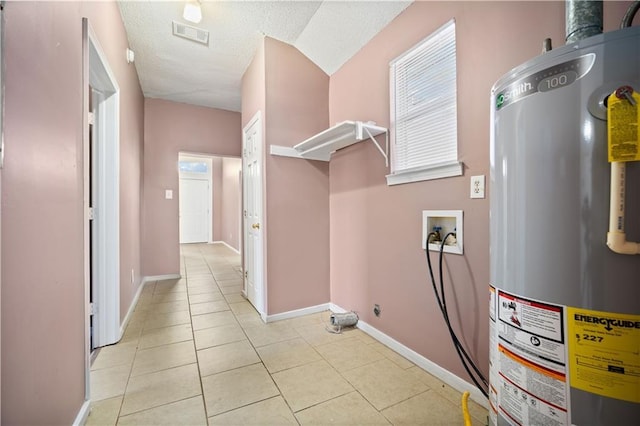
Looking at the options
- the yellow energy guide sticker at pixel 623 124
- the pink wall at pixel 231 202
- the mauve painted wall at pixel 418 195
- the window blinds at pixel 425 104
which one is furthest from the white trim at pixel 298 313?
the pink wall at pixel 231 202

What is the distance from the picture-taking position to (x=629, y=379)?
0.63 metres

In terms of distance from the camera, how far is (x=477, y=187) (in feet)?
4.93

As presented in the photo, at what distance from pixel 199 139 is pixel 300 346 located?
382 centimetres

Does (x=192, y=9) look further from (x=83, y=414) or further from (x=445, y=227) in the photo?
(x=83, y=414)

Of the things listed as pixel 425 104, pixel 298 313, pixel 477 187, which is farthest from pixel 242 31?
pixel 298 313

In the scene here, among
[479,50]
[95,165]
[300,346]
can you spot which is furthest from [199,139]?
[479,50]

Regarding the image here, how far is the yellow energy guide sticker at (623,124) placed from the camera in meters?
0.61

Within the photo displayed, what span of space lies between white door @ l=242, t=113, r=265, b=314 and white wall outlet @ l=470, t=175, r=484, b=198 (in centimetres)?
188

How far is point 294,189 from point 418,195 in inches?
52.7

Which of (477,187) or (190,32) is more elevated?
(190,32)

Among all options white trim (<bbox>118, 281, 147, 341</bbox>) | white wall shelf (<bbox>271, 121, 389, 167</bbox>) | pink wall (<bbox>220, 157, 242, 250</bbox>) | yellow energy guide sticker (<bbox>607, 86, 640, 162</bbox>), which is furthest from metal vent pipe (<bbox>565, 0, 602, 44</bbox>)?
pink wall (<bbox>220, 157, 242, 250</bbox>)

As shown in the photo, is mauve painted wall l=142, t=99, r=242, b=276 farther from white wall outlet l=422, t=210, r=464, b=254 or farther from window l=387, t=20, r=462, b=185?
white wall outlet l=422, t=210, r=464, b=254

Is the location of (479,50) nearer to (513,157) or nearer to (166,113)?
(513,157)

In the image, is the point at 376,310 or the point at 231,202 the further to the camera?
the point at 231,202
